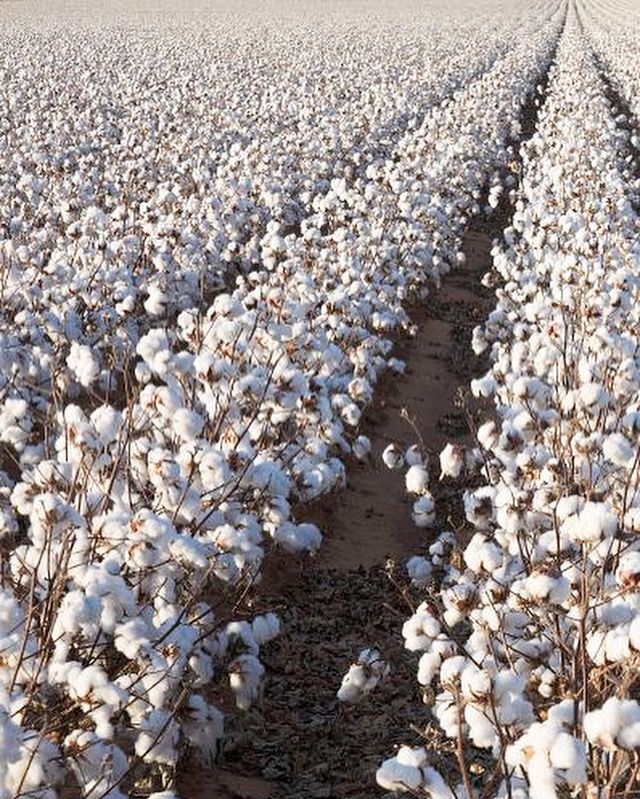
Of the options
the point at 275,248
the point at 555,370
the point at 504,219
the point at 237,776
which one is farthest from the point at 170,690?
the point at 504,219

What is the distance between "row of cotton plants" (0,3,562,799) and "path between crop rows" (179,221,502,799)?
334mm

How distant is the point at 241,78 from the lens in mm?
31062

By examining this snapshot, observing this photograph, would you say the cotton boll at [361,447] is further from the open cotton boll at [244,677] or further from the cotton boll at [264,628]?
the open cotton boll at [244,677]

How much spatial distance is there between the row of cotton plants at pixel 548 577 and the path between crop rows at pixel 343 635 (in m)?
0.37

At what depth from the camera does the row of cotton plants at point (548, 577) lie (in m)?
3.66

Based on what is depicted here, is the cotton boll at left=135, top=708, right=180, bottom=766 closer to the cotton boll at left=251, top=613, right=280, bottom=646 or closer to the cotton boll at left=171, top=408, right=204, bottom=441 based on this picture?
the cotton boll at left=251, top=613, right=280, bottom=646

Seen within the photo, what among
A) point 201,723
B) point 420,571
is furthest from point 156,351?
point 201,723

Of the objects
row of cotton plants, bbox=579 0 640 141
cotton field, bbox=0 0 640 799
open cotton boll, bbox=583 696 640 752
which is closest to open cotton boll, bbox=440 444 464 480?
cotton field, bbox=0 0 640 799

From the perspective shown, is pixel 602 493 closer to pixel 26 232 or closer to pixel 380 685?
pixel 380 685

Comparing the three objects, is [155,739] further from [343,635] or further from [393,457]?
[393,457]

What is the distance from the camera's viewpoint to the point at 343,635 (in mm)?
6934

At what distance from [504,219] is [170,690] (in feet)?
48.8

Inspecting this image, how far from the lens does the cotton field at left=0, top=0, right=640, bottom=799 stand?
164 inches

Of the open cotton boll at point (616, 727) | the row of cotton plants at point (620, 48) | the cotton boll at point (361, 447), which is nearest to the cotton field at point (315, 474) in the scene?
the open cotton boll at point (616, 727)
